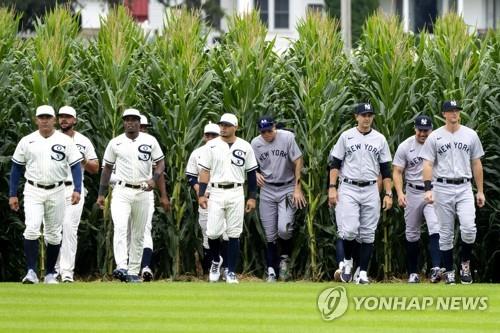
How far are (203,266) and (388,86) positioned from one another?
3.61 m

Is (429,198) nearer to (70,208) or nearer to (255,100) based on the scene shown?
(255,100)

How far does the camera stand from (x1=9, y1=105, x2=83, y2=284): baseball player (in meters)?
17.7

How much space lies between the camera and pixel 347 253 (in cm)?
1880

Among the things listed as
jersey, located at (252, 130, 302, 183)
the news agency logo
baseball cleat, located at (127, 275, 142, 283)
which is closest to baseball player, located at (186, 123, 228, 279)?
jersey, located at (252, 130, 302, 183)

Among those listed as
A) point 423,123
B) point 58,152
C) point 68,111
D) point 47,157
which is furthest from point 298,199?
point 47,157

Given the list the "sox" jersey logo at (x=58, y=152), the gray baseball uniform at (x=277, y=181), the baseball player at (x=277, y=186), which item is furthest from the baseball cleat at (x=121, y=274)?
the gray baseball uniform at (x=277, y=181)

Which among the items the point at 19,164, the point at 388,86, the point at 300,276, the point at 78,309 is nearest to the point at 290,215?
the point at 300,276

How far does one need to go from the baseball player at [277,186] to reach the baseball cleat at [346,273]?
1.32m

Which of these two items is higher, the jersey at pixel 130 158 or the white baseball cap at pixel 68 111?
the white baseball cap at pixel 68 111

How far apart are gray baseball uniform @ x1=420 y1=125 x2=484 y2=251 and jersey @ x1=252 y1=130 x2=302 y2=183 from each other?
2.16m

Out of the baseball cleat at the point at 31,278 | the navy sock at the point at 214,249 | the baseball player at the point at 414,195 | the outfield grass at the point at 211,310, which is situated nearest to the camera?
the outfield grass at the point at 211,310

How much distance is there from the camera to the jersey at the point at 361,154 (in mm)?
18578

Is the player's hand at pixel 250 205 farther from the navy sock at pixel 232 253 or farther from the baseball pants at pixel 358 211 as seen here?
the baseball pants at pixel 358 211

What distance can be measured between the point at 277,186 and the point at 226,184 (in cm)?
162
